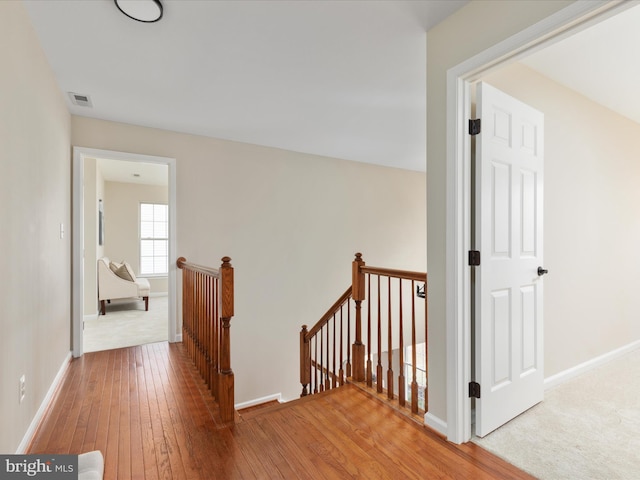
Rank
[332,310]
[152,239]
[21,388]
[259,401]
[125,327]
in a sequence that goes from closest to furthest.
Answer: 1. [21,388]
2. [332,310]
3. [259,401]
4. [125,327]
5. [152,239]

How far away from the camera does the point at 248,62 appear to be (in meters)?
2.36

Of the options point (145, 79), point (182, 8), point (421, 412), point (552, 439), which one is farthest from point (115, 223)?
point (552, 439)

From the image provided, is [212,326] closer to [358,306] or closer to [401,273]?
[358,306]

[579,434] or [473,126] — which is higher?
[473,126]

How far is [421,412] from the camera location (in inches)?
84.5

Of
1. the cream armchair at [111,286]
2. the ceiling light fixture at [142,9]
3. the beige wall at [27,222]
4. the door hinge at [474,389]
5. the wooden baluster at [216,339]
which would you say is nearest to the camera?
the beige wall at [27,222]

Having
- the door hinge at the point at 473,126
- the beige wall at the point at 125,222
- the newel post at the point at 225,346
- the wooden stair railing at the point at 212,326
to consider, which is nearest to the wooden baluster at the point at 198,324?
the wooden stair railing at the point at 212,326

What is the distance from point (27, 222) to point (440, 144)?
237 cm

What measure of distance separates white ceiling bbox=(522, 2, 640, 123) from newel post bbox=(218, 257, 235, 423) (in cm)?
247

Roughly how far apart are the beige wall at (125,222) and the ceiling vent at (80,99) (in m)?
4.75

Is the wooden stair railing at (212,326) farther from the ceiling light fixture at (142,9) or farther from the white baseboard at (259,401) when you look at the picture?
the ceiling light fixture at (142,9)

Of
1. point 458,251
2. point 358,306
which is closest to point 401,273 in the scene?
point 458,251

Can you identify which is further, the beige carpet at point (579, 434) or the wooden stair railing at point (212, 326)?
the wooden stair railing at point (212, 326)

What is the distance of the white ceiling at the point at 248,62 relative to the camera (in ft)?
6.14
